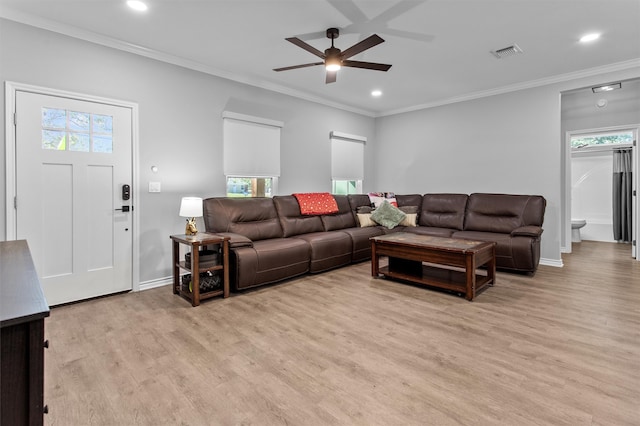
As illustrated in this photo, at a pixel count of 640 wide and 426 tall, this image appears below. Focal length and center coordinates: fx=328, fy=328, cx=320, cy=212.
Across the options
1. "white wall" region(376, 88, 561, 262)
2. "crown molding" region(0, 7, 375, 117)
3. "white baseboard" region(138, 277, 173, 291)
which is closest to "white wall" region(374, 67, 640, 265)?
"white wall" region(376, 88, 561, 262)

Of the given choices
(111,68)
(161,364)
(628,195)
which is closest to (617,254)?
(628,195)

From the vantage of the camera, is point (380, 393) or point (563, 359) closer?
point (380, 393)

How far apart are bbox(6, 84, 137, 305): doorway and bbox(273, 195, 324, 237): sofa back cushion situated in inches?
71.8

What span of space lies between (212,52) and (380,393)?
3799 mm

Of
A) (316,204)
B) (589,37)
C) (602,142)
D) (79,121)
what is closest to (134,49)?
(79,121)

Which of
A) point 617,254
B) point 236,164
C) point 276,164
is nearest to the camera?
point 236,164

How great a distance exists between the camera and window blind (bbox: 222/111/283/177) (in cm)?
448

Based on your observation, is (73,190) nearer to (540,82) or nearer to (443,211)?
(443,211)

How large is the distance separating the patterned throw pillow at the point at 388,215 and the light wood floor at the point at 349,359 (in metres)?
2.05

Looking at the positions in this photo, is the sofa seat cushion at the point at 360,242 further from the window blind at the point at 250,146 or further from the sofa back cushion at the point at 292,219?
the window blind at the point at 250,146

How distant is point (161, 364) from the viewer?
2.12m

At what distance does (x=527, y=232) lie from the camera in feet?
13.6

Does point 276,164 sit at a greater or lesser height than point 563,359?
greater

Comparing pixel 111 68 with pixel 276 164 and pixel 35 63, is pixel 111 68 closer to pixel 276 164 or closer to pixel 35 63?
pixel 35 63
